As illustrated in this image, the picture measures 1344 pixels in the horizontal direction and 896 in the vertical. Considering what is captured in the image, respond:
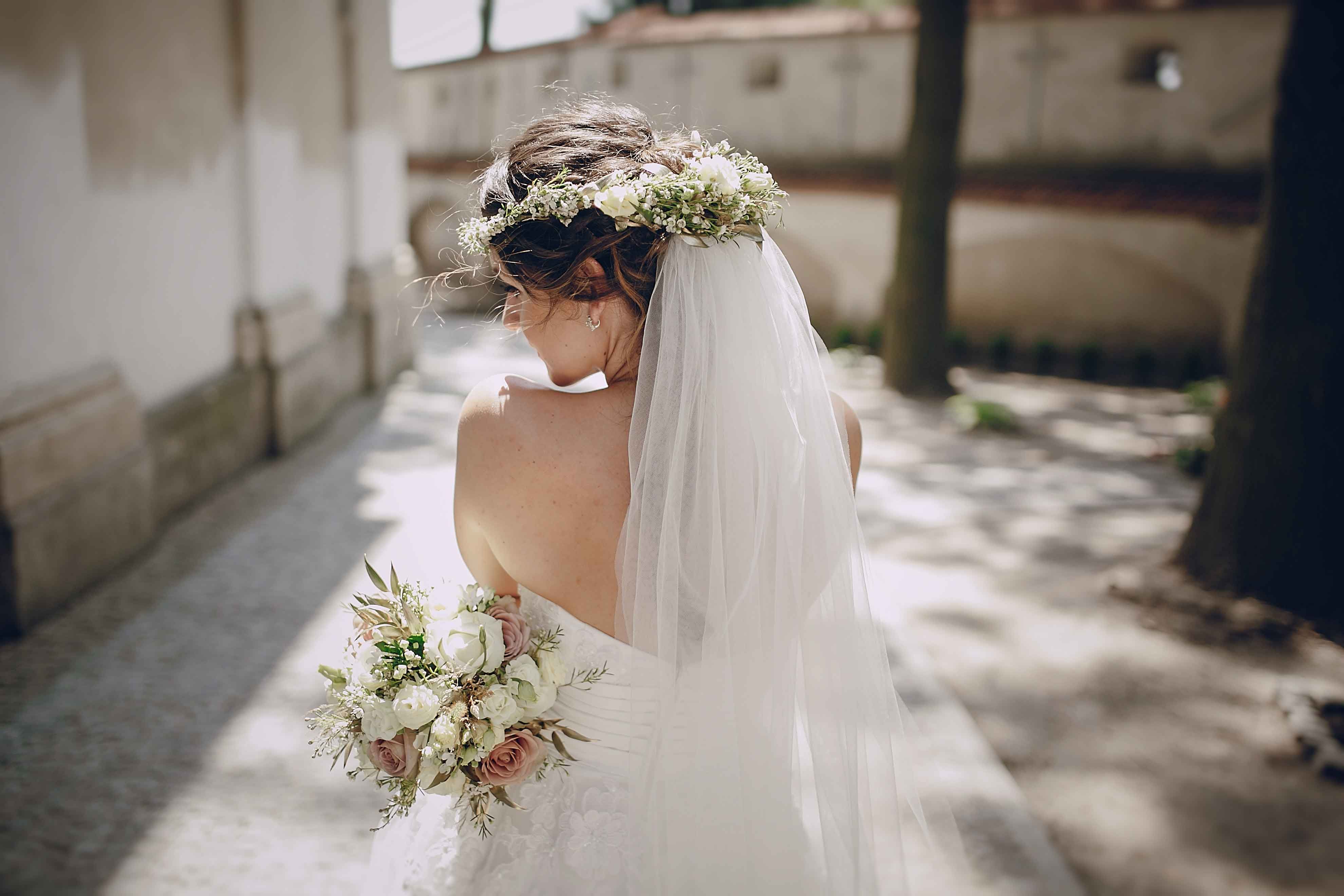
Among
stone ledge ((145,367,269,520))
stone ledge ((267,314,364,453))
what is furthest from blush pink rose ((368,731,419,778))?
stone ledge ((267,314,364,453))

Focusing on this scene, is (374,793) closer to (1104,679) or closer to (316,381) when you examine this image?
(1104,679)

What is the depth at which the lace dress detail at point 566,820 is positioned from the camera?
1679mm

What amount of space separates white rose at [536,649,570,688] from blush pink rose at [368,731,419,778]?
234 millimetres

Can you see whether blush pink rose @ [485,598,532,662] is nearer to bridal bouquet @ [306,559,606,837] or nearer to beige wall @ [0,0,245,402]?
bridal bouquet @ [306,559,606,837]

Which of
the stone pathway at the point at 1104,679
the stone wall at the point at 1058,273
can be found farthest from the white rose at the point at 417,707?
the stone wall at the point at 1058,273

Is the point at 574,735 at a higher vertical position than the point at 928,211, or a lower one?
lower

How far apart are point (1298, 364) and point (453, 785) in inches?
166

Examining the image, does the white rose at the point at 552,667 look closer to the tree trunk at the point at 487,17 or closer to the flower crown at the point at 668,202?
the flower crown at the point at 668,202

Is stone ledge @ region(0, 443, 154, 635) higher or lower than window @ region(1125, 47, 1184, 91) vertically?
lower

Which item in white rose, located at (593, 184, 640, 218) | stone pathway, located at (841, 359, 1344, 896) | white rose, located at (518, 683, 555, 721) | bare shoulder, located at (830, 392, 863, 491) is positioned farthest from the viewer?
stone pathway, located at (841, 359, 1344, 896)

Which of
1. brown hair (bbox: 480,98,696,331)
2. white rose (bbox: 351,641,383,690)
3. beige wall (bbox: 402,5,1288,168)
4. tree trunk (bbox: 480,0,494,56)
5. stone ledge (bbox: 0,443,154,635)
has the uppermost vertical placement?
tree trunk (bbox: 480,0,494,56)

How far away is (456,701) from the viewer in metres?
1.67

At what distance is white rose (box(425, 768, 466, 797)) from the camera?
164cm

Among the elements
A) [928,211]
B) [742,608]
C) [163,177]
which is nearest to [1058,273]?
[928,211]
